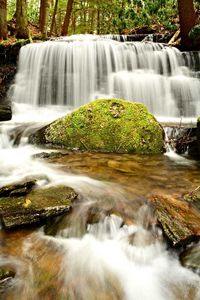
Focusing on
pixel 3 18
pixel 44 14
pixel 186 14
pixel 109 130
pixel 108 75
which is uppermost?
pixel 44 14

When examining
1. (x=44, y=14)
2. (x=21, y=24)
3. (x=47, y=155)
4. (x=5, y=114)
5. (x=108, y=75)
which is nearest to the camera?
(x=47, y=155)

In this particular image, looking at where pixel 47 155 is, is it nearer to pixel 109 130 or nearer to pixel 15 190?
pixel 109 130

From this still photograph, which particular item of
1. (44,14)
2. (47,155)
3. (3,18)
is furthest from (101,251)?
(44,14)

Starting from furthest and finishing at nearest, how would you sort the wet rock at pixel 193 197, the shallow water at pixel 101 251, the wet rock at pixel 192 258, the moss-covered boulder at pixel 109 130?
the moss-covered boulder at pixel 109 130 → the wet rock at pixel 193 197 → the wet rock at pixel 192 258 → the shallow water at pixel 101 251

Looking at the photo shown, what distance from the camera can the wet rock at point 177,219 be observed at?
300 cm

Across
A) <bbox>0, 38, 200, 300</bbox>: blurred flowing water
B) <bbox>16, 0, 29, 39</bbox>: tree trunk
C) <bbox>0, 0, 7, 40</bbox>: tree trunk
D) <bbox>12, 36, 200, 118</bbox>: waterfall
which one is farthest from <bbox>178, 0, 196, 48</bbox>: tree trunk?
<bbox>0, 0, 7, 40</bbox>: tree trunk

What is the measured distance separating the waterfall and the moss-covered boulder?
125 inches

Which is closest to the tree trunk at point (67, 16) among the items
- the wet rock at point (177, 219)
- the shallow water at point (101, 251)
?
the shallow water at point (101, 251)

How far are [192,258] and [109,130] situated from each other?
3.70 meters

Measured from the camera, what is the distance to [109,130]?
625cm

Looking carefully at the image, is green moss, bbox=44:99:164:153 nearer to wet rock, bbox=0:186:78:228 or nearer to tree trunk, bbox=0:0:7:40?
wet rock, bbox=0:186:78:228

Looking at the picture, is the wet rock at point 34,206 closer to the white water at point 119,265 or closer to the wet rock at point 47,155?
the white water at point 119,265

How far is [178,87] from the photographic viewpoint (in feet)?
31.8

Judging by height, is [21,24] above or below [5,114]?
above
